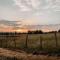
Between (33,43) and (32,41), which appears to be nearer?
(33,43)

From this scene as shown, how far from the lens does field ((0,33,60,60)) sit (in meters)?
9.75

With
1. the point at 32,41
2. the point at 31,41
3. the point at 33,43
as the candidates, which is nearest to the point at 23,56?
the point at 33,43

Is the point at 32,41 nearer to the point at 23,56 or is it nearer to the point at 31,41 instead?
the point at 31,41

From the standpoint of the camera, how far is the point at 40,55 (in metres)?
9.39

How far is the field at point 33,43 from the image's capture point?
9.75m

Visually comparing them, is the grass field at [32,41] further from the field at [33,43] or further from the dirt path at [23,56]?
the dirt path at [23,56]

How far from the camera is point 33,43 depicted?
1066 cm

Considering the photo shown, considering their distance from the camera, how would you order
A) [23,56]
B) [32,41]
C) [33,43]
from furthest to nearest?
1. [32,41]
2. [33,43]
3. [23,56]

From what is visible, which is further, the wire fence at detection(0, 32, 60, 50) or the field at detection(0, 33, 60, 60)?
the wire fence at detection(0, 32, 60, 50)

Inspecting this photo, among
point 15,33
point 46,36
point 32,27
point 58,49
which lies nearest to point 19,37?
point 15,33

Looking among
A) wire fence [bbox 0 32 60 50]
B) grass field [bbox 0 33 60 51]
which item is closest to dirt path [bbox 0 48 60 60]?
grass field [bbox 0 33 60 51]

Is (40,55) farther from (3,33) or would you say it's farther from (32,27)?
(3,33)

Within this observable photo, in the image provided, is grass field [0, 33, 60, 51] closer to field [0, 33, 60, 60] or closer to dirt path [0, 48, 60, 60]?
field [0, 33, 60, 60]

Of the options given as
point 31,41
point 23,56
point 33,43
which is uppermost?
point 31,41
